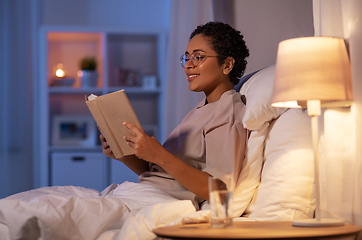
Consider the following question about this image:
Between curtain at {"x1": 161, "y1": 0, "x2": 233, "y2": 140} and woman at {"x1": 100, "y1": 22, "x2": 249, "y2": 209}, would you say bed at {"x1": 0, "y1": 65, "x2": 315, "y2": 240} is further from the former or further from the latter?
curtain at {"x1": 161, "y1": 0, "x2": 233, "y2": 140}

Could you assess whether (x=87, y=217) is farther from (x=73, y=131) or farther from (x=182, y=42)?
(x=73, y=131)

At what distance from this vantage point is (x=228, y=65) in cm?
162

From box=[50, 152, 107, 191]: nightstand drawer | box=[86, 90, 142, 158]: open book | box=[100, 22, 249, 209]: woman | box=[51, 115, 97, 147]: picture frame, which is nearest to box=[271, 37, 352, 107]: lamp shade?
box=[100, 22, 249, 209]: woman

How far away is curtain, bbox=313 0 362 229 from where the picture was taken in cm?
94

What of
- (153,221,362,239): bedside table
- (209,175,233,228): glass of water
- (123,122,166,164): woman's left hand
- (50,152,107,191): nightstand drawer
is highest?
(123,122,166,164): woman's left hand

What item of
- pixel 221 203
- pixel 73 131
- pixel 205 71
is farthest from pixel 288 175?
pixel 73 131

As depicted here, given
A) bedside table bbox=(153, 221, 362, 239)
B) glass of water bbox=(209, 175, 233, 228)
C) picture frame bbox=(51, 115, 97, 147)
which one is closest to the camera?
bedside table bbox=(153, 221, 362, 239)

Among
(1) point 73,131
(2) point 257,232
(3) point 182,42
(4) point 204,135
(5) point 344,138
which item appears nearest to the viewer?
(2) point 257,232

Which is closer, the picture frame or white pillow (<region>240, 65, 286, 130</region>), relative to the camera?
white pillow (<region>240, 65, 286, 130</region>)

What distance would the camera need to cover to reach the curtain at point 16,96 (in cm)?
314

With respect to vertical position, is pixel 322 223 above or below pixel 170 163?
below

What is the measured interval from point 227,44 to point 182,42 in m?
1.00

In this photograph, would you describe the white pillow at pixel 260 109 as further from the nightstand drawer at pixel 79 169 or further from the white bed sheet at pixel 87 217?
the nightstand drawer at pixel 79 169

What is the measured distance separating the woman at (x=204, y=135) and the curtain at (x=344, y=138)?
33cm
